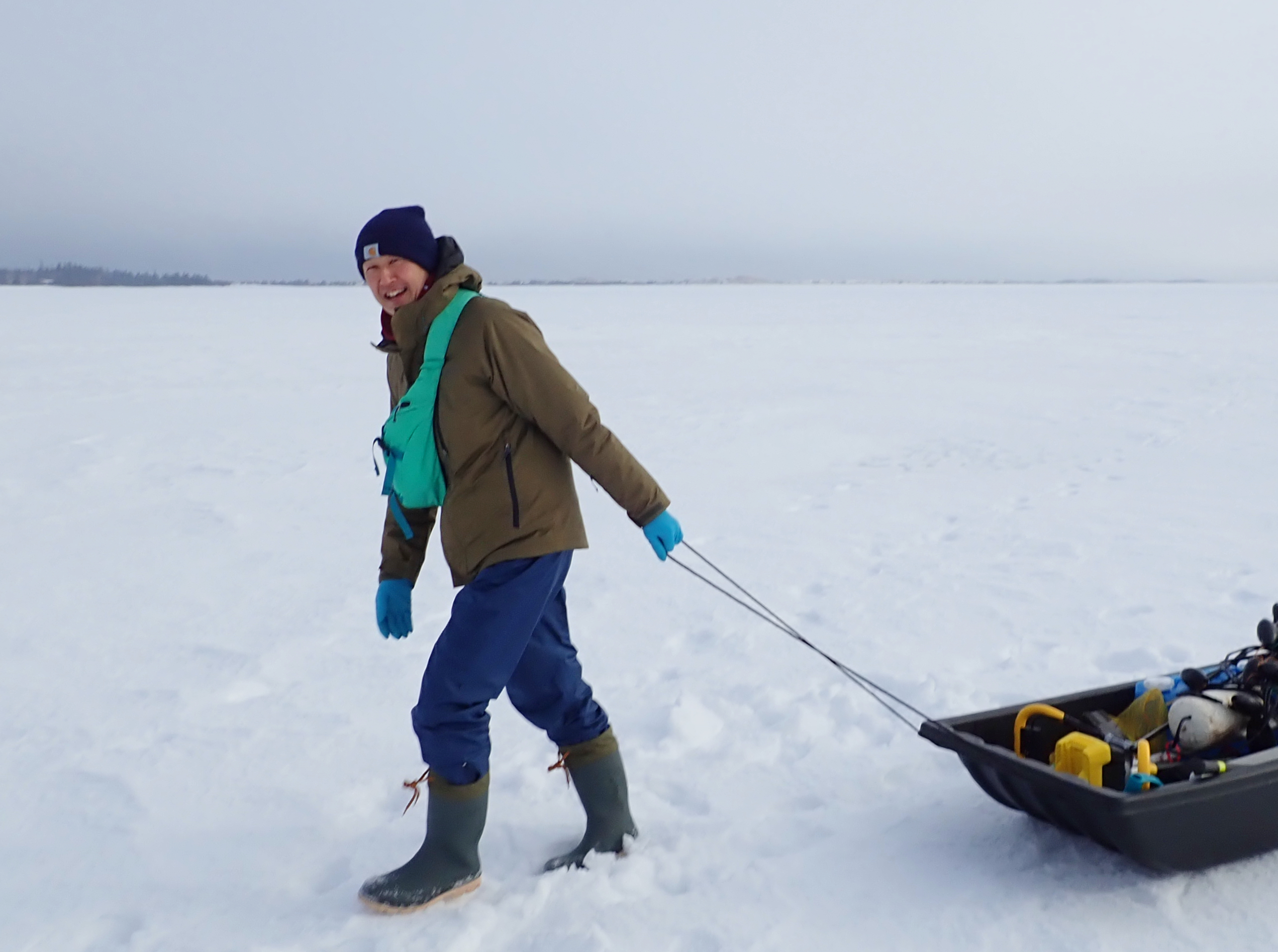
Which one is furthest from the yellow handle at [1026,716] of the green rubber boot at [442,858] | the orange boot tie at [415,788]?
the orange boot tie at [415,788]

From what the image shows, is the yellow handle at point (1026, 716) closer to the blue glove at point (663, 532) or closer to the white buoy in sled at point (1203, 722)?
the white buoy in sled at point (1203, 722)

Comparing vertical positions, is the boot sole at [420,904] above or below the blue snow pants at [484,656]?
below

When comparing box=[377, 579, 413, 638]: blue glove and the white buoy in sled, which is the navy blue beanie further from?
the white buoy in sled

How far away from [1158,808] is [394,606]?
1847 millimetres

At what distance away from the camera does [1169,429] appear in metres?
9.15

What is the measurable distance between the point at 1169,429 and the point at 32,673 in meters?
8.70

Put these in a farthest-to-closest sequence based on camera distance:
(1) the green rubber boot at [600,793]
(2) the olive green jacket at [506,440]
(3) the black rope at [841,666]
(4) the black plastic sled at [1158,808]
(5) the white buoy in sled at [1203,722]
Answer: (3) the black rope at [841,666]
(1) the green rubber boot at [600,793]
(5) the white buoy in sled at [1203,722]
(2) the olive green jacket at [506,440]
(4) the black plastic sled at [1158,808]

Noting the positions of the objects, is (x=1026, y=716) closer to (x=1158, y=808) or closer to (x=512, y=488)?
(x=1158, y=808)

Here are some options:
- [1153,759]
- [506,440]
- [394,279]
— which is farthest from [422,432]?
[1153,759]

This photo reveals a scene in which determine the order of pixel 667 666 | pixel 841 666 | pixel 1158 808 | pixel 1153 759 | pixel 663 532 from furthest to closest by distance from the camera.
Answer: pixel 667 666, pixel 841 666, pixel 1153 759, pixel 663 532, pixel 1158 808

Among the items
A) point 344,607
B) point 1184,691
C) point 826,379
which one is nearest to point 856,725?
point 1184,691

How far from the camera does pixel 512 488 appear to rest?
238 cm

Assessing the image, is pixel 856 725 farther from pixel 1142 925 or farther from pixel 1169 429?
pixel 1169 429

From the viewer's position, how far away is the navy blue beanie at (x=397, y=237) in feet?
→ 7.72
